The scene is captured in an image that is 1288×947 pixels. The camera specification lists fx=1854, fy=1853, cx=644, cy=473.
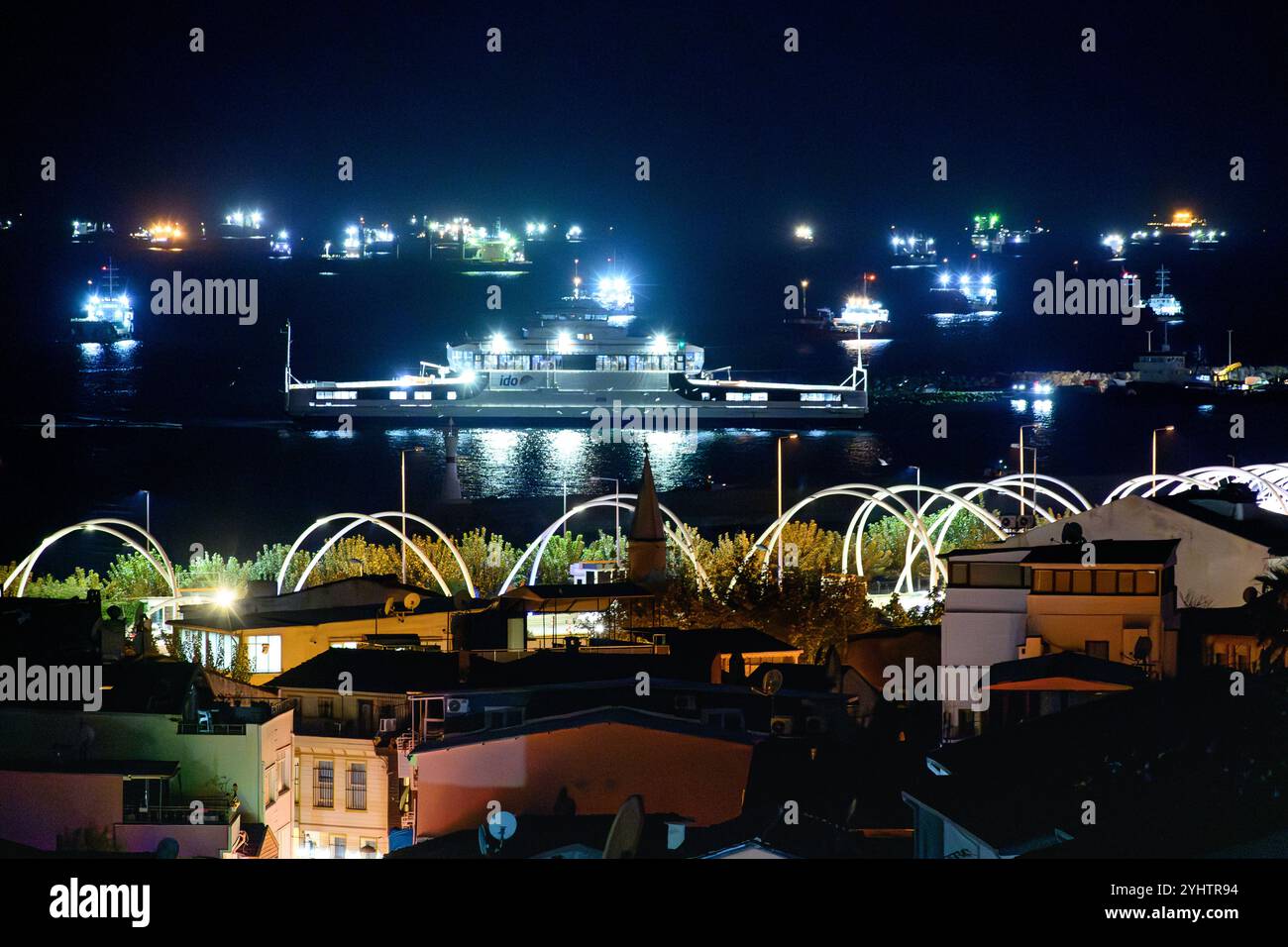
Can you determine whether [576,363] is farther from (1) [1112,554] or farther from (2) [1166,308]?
(1) [1112,554]

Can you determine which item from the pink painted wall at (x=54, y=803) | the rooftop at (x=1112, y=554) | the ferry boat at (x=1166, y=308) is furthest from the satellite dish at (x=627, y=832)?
the ferry boat at (x=1166, y=308)

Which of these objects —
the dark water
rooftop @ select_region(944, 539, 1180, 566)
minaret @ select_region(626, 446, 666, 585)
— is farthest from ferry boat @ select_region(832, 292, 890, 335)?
rooftop @ select_region(944, 539, 1180, 566)

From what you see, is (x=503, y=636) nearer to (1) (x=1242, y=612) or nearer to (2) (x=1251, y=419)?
(1) (x=1242, y=612)

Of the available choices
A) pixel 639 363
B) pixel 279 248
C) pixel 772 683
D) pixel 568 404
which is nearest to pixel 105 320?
pixel 279 248

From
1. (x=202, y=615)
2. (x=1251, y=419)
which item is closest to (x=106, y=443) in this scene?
(x=1251, y=419)

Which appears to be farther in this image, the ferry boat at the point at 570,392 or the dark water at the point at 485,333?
the ferry boat at the point at 570,392

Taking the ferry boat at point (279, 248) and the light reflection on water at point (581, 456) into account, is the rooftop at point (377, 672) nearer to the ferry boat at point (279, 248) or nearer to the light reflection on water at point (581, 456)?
the light reflection on water at point (581, 456)
